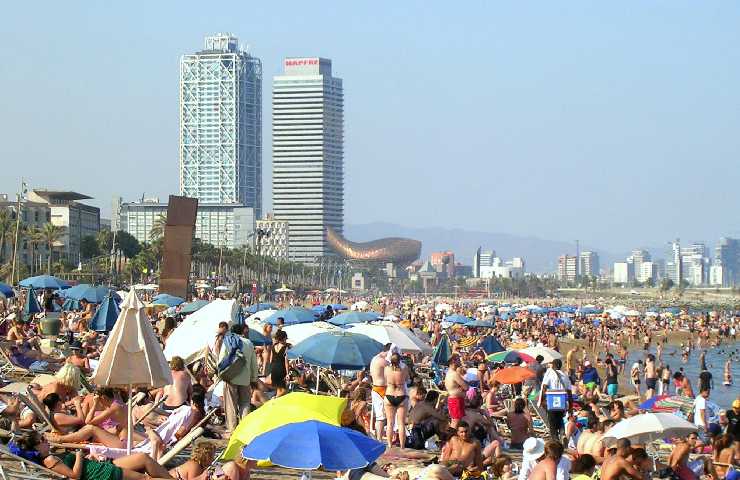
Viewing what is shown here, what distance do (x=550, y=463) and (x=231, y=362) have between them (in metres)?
4.28

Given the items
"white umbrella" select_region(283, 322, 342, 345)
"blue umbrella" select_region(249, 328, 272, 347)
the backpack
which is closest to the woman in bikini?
the backpack

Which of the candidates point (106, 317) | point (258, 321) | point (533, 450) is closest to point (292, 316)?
point (258, 321)

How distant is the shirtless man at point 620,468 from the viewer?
396 inches

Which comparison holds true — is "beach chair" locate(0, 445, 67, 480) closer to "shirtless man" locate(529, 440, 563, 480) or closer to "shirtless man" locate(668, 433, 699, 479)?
"shirtless man" locate(529, 440, 563, 480)

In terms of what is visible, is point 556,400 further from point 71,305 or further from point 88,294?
point 71,305

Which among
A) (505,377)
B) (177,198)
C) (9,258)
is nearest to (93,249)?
(9,258)

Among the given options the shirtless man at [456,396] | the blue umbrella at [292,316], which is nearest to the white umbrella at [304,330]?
the shirtless man at [456,396]

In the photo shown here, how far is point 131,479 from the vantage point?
8602mm

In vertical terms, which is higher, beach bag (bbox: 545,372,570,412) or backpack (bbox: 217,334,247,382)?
backpack (bbox: 217,334,247,382)

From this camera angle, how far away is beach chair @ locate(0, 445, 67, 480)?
27.2 feet

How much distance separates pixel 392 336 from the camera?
61.4 ft

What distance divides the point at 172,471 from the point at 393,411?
455cm

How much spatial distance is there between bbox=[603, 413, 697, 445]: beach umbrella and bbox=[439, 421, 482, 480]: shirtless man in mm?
1802

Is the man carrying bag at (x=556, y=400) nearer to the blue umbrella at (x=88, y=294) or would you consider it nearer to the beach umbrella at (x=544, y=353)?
A: the beach umbrella at (x=544, y=353)
